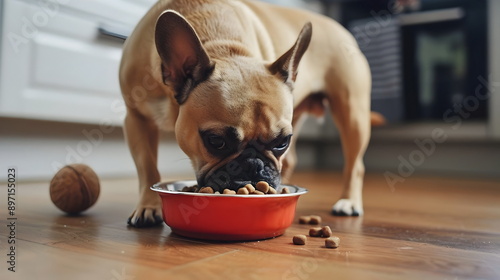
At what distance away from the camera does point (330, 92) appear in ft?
5.55

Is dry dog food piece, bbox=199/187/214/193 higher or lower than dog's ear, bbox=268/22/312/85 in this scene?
lower

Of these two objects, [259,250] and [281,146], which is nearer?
[259,250]

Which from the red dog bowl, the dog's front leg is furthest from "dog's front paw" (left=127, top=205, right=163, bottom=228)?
the red dog bowl

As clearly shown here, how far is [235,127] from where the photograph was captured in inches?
39.9

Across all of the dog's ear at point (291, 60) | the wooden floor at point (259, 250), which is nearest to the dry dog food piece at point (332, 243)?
the wooden floor at point (259, 250)

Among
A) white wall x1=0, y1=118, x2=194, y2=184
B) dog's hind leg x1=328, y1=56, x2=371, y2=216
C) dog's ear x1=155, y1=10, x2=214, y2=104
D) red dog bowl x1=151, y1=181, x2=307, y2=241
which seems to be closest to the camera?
red dog bowl x1=151, y1=181, x2=307, y2=241

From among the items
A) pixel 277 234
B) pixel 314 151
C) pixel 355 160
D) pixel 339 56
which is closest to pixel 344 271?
pixel 277 234

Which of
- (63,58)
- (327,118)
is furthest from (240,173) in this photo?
(327,118)

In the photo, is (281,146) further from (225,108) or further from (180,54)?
(180,54)

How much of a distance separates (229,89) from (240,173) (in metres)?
0.20

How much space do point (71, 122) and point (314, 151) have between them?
2.39 meters

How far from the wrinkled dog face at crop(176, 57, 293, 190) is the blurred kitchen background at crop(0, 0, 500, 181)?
667 mm

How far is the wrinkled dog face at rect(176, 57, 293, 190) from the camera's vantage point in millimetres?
1030

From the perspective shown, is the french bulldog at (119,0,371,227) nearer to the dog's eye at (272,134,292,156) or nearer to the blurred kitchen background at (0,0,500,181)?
the dog's eye at (272,134,292,156)
